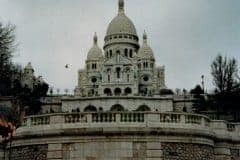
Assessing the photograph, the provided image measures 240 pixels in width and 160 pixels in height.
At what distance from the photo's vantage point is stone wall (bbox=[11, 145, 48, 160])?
2325 cm

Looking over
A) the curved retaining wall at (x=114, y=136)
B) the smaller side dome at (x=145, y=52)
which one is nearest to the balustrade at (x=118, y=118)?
the curved retaining wall at (x=114, y=136)

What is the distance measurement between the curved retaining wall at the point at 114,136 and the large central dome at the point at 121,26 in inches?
4737

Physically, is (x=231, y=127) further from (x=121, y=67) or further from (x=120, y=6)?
(x=120, y=6)

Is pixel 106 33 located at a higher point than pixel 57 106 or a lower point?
higher

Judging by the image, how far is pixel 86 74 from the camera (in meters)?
142

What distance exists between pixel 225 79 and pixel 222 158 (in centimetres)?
5105

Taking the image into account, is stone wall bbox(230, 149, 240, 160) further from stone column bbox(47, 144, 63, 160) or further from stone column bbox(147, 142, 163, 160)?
stone column bbox(47, 144, 63, 160)

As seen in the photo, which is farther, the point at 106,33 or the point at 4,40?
the point at 106,33

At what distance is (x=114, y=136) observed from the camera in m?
22.7

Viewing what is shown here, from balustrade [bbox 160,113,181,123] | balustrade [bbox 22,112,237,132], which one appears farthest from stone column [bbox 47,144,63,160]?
balustrade [bbox 160,113,181,123]

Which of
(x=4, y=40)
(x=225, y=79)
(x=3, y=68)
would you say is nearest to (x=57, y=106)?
(x=225, y=79)

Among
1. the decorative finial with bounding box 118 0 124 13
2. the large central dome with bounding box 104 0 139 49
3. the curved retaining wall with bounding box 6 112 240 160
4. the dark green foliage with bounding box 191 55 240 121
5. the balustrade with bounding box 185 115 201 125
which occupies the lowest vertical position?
the curved retaining wall with bounding box 6 112 240 160

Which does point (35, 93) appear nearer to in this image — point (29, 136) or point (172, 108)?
point (172, 108)

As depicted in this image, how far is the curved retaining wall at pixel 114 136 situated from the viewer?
2262cm
